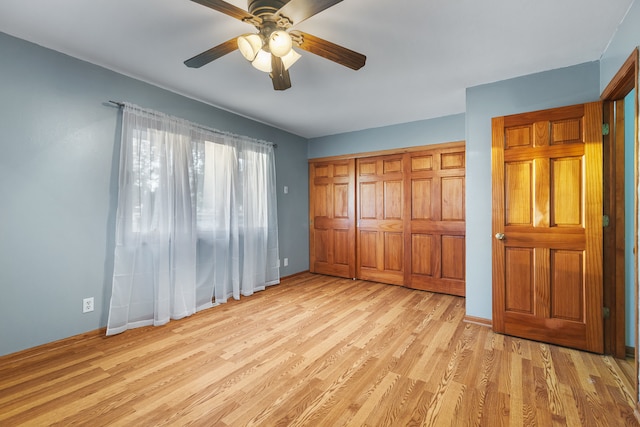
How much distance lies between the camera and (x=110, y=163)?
2672 millimetres

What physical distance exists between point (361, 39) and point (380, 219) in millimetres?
2815

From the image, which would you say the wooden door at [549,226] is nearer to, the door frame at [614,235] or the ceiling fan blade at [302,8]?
the door frame at [614,235]

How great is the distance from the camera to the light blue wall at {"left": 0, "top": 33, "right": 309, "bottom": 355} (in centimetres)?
216

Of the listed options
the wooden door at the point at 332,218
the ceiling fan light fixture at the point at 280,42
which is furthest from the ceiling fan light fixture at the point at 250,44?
the wooden door at the point at 332,218

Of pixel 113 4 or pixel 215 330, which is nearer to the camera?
pixel 113 4

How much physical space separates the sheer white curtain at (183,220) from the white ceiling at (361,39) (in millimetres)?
606

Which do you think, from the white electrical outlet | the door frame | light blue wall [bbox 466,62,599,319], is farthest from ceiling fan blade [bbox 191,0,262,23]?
the door frame

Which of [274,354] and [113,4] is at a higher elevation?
[113,4]

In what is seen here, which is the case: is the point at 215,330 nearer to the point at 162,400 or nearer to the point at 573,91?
the point at 162,400

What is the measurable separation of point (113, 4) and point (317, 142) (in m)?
3.59

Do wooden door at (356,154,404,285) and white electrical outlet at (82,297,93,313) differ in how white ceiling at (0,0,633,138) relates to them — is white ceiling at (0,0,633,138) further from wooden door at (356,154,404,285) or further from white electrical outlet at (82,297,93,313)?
white electrical outlet at (82,297,93,313)

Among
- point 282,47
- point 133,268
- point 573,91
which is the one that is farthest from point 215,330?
point 573,91

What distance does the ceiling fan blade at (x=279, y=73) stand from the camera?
1.86 meters

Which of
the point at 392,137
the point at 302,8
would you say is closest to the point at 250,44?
the point at 302,8
